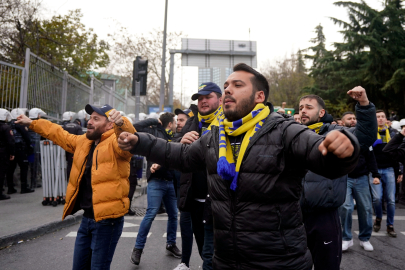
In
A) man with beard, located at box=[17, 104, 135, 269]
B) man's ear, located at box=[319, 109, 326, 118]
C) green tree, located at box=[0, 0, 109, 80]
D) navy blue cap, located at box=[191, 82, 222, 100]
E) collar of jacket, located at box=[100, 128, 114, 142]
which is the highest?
green tree, located at box=[0, 0, 109, 80]

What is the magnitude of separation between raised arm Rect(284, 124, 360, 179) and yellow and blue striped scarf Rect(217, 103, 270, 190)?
8.7 inches

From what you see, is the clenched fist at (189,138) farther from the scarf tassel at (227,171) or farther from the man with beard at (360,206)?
the man with beard at (360,206)

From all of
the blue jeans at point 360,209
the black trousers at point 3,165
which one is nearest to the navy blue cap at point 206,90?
the blue jeans at point 360,209

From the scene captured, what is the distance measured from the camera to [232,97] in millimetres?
2393

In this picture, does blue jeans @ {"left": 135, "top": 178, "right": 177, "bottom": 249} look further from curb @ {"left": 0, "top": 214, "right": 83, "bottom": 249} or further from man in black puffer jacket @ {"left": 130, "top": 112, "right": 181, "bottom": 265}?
curb @ {"left": 0, "top": 214, "right": 83, "bottom": 249}

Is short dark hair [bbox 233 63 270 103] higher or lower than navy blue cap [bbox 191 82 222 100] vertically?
lower

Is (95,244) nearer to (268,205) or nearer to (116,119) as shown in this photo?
(116,119)

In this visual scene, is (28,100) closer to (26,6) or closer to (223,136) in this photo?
(26,6)

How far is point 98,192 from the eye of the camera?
3340mm

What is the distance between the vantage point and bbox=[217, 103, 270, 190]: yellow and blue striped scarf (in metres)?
2.16

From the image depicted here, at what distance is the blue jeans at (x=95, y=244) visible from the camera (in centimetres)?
325

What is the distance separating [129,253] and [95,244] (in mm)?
2224

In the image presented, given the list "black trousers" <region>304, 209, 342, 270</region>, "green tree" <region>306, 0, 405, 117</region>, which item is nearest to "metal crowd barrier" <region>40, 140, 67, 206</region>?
"black trousers" <region>304, 209, 342, 270</region>

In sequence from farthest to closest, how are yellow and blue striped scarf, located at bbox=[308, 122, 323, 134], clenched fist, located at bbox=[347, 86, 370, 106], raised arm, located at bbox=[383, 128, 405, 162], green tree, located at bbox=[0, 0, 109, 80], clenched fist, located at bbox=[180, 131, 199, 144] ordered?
green tree, located at bbox=[0, 0, 109, 80] → raised arm, located at bbox=[383, 128, 405, 162] → yellow and blue striped scarf, located at bbox=[308, 122, 323, 134] → clenched fist, located at bbox=[180, 131, 199, 144] → clenched fist, located at bbox=[347, 86, 370, 106]
